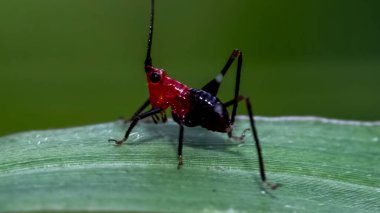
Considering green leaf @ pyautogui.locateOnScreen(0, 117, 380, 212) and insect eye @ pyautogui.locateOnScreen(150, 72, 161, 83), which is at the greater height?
insect eye @ pyautogui.locateOnScreen(150, 72, 161, 83)

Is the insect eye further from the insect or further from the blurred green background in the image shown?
the blurred green background

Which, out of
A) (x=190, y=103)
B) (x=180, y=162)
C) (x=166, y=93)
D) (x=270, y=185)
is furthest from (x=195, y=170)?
(x=166, y=93)

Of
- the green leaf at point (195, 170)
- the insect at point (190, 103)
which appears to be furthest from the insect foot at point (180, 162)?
the insect at point (190, 103)

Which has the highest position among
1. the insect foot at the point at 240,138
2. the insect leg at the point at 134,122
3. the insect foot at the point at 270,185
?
the insect foot at the point at 270,185

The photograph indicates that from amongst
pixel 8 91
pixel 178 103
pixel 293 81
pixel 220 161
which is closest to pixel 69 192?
pixel 220 161

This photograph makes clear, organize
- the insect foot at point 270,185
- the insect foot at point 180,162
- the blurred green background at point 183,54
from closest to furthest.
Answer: the insect foot at point 270,185 → the insect foot at point 180,162 → the blurred green background at point 183,54

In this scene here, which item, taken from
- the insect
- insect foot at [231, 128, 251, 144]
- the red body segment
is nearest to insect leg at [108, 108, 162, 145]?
the insect

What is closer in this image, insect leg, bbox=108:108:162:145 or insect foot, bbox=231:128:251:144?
insect leg, bbox=108:108:162:145

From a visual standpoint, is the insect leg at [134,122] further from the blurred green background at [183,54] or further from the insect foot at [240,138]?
the blurred green background at [183,54]

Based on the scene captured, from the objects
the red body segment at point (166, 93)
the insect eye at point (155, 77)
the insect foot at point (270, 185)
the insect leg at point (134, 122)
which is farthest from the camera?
the insect eye at point (155, 77)
